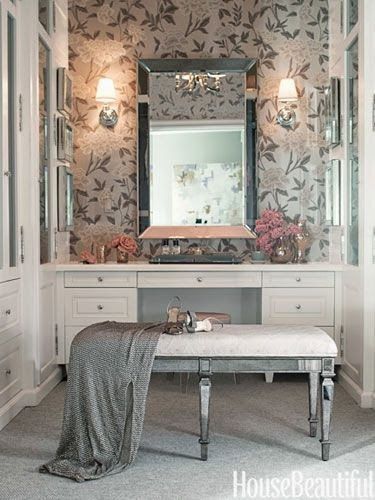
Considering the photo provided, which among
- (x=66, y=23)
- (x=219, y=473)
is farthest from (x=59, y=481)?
(x=66, y=23)

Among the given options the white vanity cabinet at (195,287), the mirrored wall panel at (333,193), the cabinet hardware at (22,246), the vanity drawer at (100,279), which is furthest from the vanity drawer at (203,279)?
the cabinet hardware at (22,246)

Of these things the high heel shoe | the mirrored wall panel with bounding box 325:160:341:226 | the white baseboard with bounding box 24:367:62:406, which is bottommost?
the white baseboard with bounding box 24:367:62:406

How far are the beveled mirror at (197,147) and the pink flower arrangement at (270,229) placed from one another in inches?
5.3

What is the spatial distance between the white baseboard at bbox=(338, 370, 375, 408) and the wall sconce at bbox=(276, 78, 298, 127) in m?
1.89

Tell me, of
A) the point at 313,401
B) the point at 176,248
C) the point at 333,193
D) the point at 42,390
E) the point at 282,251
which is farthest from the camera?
the point at 176,248

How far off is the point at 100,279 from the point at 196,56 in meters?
1.85

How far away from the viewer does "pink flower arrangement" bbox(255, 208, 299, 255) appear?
527 cm

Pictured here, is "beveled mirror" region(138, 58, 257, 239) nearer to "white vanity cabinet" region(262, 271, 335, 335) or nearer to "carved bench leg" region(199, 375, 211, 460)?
"white vanity cabinet" region(262, 271, 335, 335)

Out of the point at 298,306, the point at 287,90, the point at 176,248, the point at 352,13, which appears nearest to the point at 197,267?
the point at 176,248

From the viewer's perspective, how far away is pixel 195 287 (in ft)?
16.4

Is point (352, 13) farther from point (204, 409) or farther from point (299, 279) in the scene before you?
point (204, 409)

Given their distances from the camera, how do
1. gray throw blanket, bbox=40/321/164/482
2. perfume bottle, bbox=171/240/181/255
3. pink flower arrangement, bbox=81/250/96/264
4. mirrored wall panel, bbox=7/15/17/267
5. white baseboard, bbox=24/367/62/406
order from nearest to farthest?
gray throw blanket, bbox=40/321/164/482 < mirrored wall panel, bbox=7/15/17/267 < white baseboard, bbox=24/367/62/406 < pink flower arrangement, bbox=81/250/96/264 < perfume bottle, bbox=171/240/181/255

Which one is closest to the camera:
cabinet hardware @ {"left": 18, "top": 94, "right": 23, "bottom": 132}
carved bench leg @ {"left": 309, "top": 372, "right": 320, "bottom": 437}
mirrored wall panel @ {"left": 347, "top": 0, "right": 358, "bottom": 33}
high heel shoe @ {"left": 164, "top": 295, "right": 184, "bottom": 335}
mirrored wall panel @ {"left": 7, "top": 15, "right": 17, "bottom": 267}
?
high heel shoe @ {"left": 164, "top": 295, "right": 184, "bottom": 335}

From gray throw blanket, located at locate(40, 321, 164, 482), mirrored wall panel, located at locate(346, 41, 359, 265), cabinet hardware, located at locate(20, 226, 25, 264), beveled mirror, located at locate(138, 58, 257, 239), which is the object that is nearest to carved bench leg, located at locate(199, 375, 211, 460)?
gray throw blanket, located at locate(40, 321, 164, 482)
